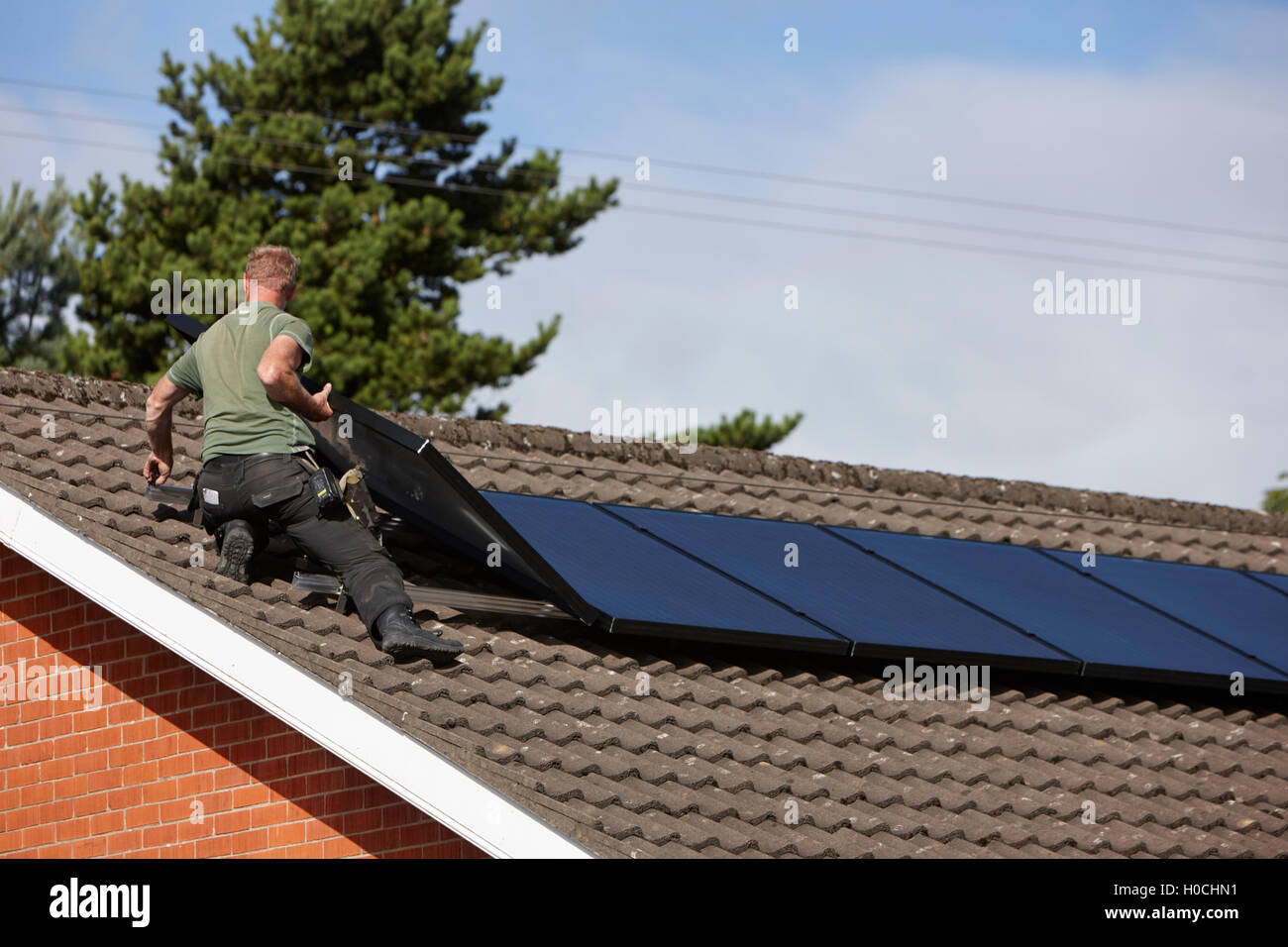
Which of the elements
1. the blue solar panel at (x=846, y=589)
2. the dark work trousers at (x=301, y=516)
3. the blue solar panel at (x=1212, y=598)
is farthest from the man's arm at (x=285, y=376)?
the blue solar panel at (x=1212, y=598)

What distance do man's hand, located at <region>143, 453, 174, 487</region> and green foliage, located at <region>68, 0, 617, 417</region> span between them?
2420 cm

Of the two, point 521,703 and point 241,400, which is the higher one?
point 241,400

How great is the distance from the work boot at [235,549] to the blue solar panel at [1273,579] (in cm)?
823

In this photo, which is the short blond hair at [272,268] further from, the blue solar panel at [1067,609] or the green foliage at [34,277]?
the green foliage at [34,277]

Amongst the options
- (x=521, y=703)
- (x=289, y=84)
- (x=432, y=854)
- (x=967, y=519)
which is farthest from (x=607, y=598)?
(x=289, y=84)

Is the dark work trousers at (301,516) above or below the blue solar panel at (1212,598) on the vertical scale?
above

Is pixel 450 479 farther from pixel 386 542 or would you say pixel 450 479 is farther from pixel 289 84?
pixel 289 84

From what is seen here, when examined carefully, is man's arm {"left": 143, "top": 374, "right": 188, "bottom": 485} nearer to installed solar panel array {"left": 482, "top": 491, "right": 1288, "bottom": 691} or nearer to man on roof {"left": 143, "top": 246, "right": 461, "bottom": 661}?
man on roof {"left": 143, "top": 246, "right": 461, "bottom": 661}

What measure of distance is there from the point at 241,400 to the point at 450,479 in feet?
3.90

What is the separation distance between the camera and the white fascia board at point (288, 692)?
666 centimetres

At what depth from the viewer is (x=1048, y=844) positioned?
7.95 m

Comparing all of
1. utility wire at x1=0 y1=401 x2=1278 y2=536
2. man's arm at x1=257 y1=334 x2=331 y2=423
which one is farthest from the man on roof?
utility wire at x1=0 y1=401 x2=1278 y2=536
